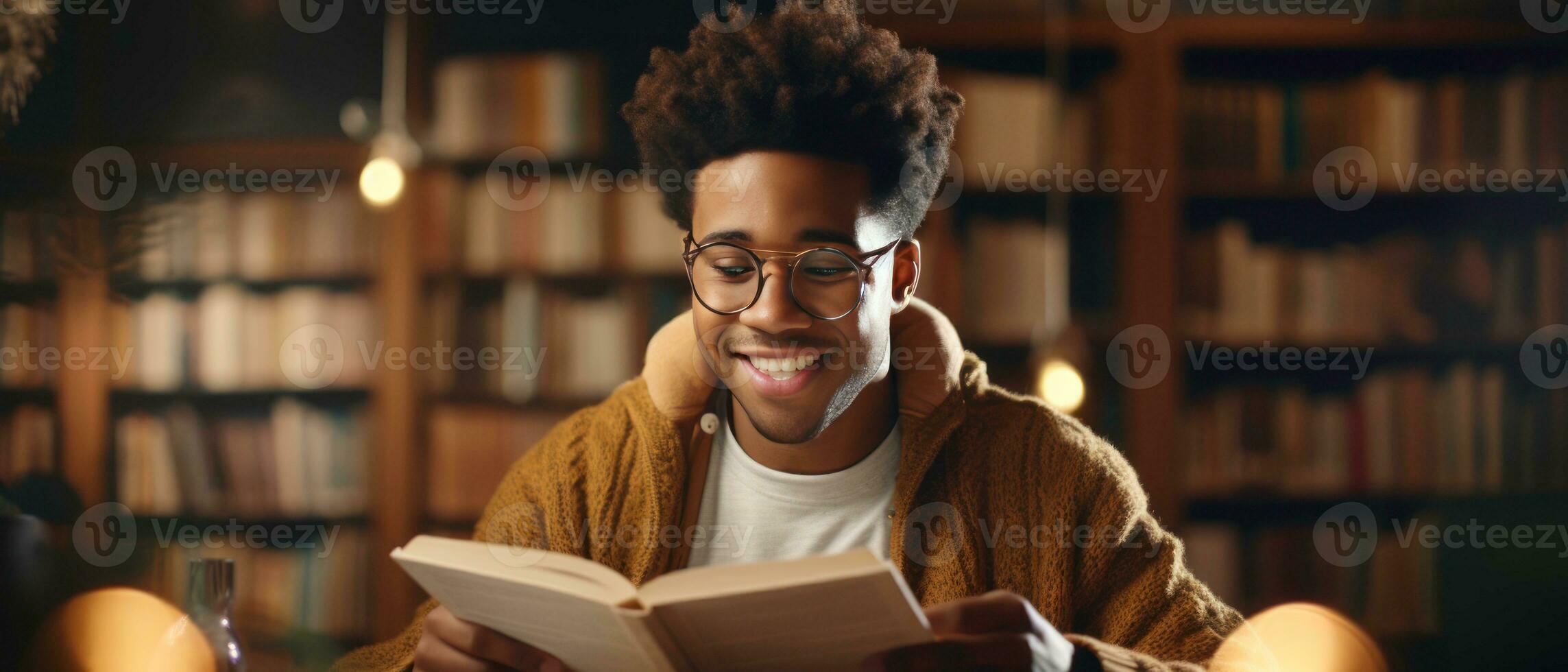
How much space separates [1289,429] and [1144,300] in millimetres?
378

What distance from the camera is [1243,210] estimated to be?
1.93m

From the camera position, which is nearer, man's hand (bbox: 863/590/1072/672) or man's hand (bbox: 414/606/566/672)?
man's hand (bbox: 863/590/1072/672)

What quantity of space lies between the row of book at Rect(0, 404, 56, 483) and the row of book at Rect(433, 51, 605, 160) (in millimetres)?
844

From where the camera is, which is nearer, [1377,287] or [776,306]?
[776,306]

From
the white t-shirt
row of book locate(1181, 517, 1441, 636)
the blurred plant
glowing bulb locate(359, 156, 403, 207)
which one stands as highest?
the blurred plant

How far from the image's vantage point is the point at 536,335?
1.76 meters

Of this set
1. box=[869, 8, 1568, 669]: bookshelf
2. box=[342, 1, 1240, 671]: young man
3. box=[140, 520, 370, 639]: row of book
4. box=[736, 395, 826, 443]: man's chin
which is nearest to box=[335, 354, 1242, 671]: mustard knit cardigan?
box=[342, 1, 1240, 671]: young man

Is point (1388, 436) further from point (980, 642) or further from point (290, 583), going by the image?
point (290, 583)

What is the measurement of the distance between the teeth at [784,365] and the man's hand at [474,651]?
43cm

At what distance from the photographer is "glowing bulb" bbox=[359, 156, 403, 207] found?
62.7 inches

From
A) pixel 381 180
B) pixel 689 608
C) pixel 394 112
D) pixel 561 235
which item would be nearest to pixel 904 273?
pixel 689 608

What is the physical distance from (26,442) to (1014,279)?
1778 millimetres

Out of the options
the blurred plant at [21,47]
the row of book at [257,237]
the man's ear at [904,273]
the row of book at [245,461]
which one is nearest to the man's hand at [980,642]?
the man's ear at [904,273]

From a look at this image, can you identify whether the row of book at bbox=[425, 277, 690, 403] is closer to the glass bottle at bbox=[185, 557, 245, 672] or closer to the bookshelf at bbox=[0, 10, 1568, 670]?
the bookshelf at bbox=[0, 10, 1568, 670]
